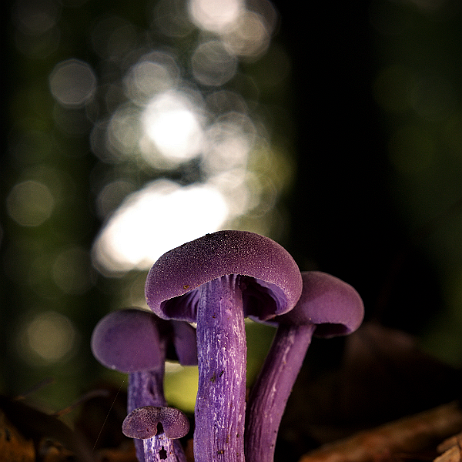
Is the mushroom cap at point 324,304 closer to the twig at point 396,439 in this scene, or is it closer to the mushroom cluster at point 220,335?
the mushroom cluster at point 220,335

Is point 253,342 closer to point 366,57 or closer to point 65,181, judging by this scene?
point 366,57

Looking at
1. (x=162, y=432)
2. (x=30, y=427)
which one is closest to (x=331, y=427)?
(x=162, y=432)

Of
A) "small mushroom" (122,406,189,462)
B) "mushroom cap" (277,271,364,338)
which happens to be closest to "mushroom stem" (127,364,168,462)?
"small mushroom" (122,406,189,462)

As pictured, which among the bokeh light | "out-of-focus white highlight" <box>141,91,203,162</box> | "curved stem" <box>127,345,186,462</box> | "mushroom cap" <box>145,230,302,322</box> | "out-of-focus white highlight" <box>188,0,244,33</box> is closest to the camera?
"mushroom cap" <box>145,230,302,322</box>

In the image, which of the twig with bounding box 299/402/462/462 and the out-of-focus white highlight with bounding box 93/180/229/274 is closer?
the twig with bounding box 299/402/462/462

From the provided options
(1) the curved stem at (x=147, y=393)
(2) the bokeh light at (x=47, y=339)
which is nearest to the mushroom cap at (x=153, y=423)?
(1) the curved stem at (x=147, y=393)

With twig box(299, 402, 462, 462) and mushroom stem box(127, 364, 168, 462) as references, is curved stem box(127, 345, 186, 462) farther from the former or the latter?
twig box(299, 402, 462, 462)

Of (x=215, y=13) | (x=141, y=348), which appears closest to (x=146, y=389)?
(x=141, y=348)
